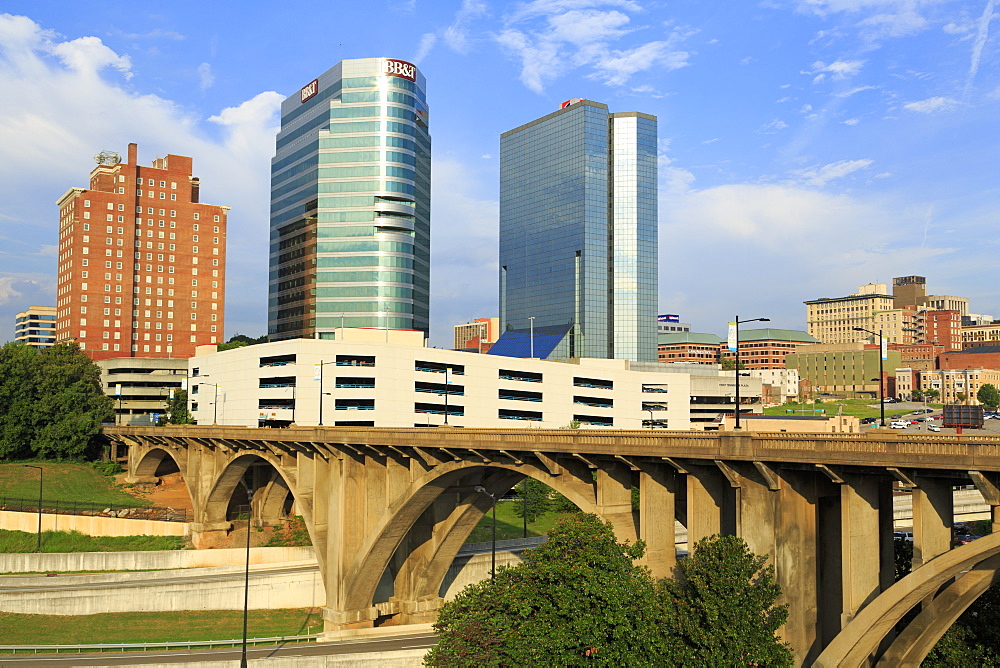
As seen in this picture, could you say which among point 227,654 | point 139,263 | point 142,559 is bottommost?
point 227,654

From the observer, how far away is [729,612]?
26.0m

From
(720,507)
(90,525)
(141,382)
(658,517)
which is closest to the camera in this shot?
(720,507)

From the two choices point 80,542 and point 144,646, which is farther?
point 80,542

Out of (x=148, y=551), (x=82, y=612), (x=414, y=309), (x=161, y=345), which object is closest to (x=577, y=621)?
(x=82, y=612)

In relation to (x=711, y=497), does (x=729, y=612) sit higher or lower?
lower

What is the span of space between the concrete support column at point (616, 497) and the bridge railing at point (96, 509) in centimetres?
7065

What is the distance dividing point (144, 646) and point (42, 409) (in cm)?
7507

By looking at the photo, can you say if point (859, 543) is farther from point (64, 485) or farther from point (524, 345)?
point (524, 345)

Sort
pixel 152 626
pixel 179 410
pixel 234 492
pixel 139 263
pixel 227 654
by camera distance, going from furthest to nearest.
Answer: pixel 139 263
pixel 179 410
pixel 234 492
pixel 152 626
pixel 227 654

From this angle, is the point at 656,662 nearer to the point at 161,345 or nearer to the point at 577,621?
the point at 577,621

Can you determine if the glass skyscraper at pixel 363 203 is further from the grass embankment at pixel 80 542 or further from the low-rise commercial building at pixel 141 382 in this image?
the grass embankment at pixel 80 542

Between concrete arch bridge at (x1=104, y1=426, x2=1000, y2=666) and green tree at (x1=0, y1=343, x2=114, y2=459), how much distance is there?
A: 75.0 m

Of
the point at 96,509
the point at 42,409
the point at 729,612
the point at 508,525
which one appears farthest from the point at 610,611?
the point at 42,409

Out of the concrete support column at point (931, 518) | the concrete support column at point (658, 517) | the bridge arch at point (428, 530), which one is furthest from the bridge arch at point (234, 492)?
the concrete support column at point (931, 518)
